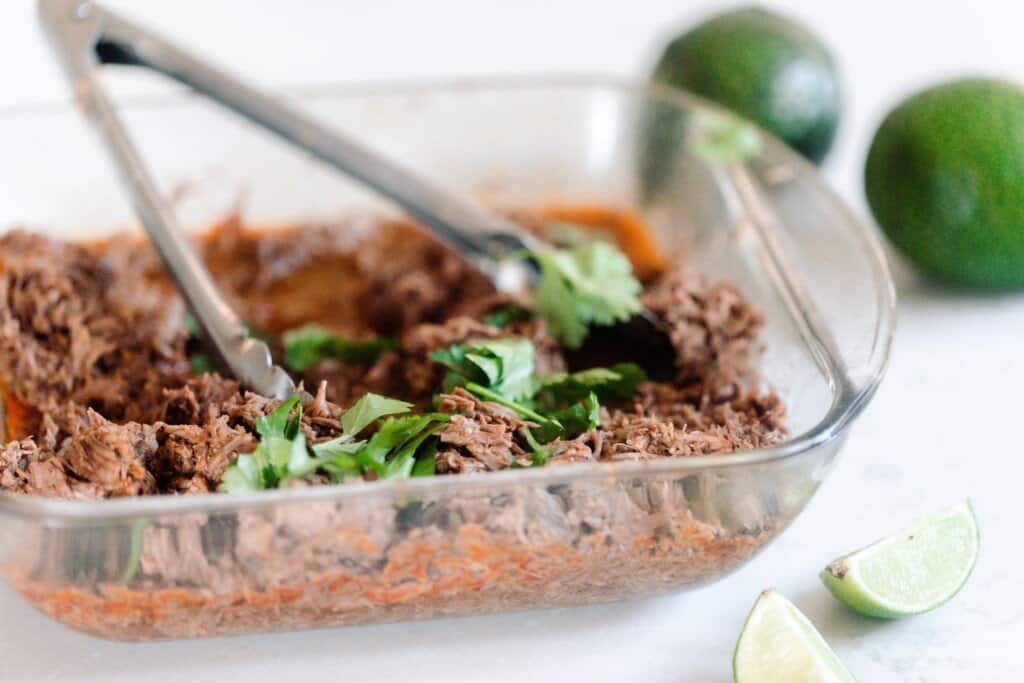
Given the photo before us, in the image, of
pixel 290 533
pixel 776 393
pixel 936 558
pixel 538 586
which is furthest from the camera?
pixel 776 393

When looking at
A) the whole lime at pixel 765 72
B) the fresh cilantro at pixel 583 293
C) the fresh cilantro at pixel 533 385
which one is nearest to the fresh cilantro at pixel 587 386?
the fresh cilantro at pixel 533 385

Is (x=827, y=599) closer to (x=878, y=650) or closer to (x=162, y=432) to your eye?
(x=878, y=650)

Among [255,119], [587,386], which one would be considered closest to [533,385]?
[587,386]

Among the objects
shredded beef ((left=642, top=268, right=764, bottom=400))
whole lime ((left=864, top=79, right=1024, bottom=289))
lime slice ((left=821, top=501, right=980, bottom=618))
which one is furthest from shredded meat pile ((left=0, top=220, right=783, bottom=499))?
whole lime ((left=864, top=79, right=1024, bottom=289))

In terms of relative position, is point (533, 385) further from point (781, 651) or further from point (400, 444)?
point (781, 651)

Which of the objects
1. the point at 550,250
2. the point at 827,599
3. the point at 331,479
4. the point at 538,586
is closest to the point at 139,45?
the point at 550,250

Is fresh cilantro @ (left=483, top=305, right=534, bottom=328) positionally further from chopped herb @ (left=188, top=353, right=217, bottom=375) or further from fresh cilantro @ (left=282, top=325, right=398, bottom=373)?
chopped herb @ (left=188, top=353, right=217, bottom=375)
